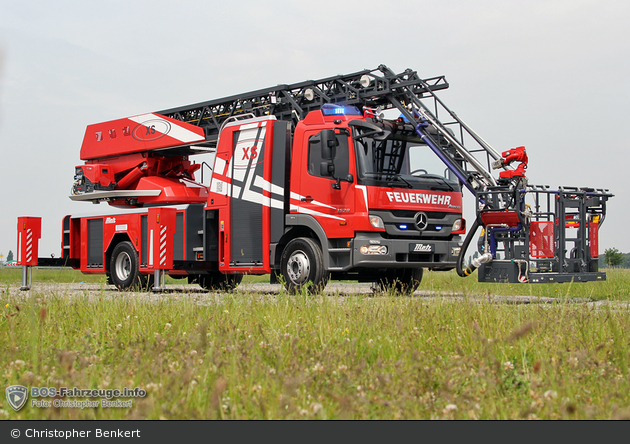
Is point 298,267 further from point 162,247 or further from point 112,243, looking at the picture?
point 112,243

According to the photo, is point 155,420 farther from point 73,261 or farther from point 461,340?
point 73,261

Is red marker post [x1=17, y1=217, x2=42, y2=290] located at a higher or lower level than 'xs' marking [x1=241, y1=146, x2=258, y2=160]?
lower

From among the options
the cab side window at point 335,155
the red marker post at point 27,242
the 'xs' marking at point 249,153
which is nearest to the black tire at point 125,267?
the red marker post at point 27,242

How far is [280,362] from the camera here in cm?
387

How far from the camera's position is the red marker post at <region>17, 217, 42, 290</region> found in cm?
1560

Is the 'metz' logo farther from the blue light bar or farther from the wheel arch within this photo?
the wheel arch

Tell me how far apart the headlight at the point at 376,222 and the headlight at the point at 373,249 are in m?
0.35

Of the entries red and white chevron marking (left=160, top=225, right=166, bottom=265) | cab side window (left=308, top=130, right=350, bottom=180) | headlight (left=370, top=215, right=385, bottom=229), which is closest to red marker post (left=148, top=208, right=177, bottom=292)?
red and white chevron marking (left=160, top=225, right=166, bottom=265)

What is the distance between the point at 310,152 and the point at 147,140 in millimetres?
5803

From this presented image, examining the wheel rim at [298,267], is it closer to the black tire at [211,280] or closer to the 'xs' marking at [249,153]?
the 'xs' marking at [249,153]

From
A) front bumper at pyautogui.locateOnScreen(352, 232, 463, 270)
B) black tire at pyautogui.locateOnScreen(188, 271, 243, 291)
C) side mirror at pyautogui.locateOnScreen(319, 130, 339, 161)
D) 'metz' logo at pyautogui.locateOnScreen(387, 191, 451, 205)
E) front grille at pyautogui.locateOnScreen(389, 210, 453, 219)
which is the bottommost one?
black tire at pyautogui.locateOnScreen(188, 271, 243, 291)

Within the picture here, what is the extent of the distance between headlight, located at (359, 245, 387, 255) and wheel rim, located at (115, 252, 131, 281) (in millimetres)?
6820

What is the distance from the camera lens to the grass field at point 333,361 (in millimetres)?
3094

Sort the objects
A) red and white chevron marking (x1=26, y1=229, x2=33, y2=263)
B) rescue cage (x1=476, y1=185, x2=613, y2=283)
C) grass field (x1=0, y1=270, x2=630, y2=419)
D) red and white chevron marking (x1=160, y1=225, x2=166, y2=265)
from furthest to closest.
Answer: red and white chevron marking (x1=26, y1=229, x2=33, y2=263) < red and white chevron marking (x1=160, y1=225, x2=166, y2=265) < rescue cage (x1=476, y1=185, x2=613, y2=283) < grass field (x1=0, y1=270, x2=630, y2=419)
